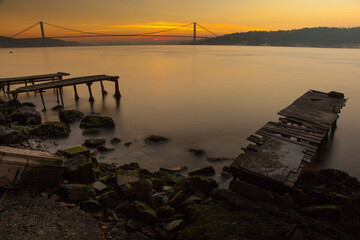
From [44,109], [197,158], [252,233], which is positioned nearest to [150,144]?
[197,158]

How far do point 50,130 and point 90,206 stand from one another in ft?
23.2

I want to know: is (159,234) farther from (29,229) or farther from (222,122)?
(222,122)

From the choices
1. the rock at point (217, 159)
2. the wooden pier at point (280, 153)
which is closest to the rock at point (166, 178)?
the wooden pier at point (280, 153)

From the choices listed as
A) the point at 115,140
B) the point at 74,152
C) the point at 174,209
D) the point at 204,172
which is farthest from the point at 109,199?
the point at 115,140

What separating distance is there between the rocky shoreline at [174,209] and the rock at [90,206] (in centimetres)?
2

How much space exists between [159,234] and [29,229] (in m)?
2.03

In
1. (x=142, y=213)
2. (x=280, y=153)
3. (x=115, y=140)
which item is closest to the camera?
(x=142, y=213)

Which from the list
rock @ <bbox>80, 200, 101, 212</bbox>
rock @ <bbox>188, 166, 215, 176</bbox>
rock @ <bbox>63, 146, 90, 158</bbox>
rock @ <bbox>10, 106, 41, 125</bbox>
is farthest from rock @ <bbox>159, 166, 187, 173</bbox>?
rock @ <bbox>10, 106, 41, 125</bbox>

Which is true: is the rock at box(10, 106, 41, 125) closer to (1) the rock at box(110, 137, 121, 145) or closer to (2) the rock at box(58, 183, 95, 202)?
(1) the rock at box(110, 137, 121, 145)

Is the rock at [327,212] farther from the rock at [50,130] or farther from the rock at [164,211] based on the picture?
the rock at [50,130]

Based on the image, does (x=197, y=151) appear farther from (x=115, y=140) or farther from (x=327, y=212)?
(x=327, y=212)

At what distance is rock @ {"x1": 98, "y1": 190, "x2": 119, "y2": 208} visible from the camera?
5125mm

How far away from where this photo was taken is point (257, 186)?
16.6 ft

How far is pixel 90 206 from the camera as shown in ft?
16.3
